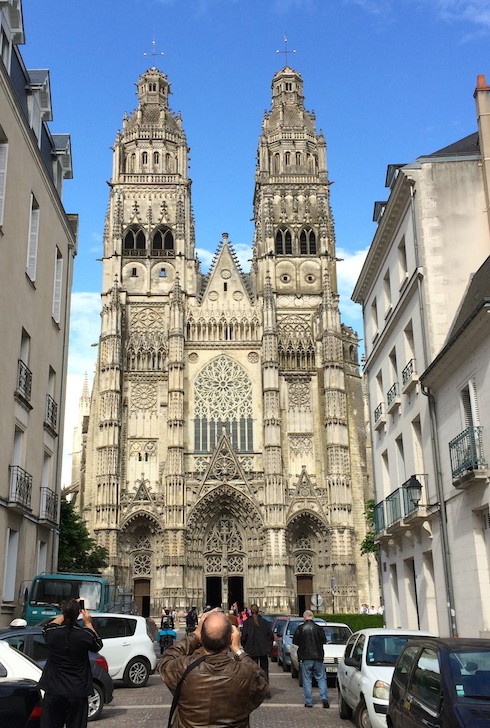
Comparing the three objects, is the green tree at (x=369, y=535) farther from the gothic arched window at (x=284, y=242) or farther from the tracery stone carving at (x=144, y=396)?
the gothic arched window at (x=284, y=242)

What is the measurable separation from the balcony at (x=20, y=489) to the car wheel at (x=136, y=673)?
4.28 m

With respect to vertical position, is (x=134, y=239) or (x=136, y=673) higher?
(x=134, y=239)

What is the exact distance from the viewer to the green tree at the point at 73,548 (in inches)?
1369

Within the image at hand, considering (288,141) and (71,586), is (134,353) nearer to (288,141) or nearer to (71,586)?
(288,141)

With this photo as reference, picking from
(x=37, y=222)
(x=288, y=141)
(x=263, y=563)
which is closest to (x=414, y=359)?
(x=37, y=222)

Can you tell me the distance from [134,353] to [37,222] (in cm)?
3094

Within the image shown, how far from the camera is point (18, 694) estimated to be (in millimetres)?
7137

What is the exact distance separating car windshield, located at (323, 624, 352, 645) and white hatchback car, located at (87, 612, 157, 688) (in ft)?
14.0

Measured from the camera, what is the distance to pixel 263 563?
153 ft

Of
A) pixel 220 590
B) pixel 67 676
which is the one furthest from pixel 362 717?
pixel 220 590

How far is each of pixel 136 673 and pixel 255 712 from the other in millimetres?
4140

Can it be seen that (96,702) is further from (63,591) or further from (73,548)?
(73,548)

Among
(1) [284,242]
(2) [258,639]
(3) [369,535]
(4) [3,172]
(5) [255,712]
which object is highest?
(1) [284,242]

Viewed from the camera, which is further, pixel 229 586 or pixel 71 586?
pixel 229 586
